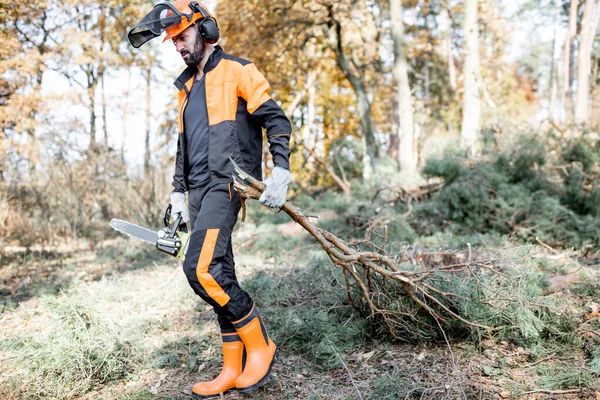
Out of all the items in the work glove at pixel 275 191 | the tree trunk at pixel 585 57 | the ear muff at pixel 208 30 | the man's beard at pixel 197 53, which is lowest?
the work glove at pixel 275 191

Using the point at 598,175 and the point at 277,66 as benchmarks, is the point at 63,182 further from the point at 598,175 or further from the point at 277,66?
the point at 598,175

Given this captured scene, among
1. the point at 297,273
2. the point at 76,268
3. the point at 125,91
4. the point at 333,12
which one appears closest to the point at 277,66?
the point at 333,12

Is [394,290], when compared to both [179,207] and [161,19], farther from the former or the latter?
[161,19]

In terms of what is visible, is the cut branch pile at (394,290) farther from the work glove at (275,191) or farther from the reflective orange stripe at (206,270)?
the reflective orange stripe at (206,270)

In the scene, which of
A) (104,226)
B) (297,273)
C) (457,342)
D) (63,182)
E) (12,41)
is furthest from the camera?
(104,226)

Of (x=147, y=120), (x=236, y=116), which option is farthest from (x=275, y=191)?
(x=147, y=120)

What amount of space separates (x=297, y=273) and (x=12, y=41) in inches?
265

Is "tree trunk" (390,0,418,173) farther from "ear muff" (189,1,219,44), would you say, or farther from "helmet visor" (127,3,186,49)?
"helmet visor" (127,3,186,49)

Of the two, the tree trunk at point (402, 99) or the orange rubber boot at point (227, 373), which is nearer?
the orange rubber boot at point (227, 373)

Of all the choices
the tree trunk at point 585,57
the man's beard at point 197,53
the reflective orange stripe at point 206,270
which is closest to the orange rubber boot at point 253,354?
the reflective orange stripe at point 206,270

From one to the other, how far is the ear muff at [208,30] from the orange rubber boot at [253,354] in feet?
5.57

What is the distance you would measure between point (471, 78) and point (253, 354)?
334 inches

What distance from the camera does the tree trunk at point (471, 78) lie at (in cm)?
923

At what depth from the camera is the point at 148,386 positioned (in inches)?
115
